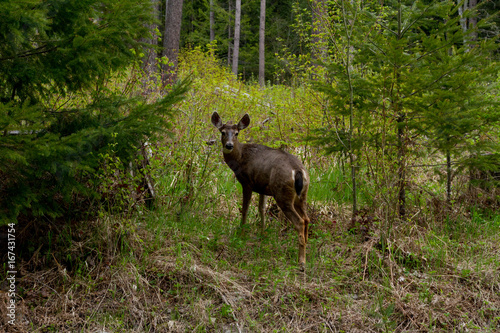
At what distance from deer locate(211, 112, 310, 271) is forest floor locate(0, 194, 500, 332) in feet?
1.35

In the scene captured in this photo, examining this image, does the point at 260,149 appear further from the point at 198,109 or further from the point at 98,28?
the point at 98,28

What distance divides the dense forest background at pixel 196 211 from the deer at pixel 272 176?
39 centimetres

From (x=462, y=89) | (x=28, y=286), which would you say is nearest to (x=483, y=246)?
(x=462, y=89)

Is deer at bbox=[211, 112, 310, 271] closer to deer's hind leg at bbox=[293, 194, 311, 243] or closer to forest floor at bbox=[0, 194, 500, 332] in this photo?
deer's hind leg at bbox=[293, 194, 311, 243]

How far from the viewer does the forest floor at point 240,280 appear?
384 cm

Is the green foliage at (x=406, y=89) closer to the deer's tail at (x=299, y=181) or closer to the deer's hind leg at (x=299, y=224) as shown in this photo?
the deer's tail at (x=299, y=181)

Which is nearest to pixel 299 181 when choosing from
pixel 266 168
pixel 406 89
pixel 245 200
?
pixel 266 168

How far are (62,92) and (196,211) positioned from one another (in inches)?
90.2

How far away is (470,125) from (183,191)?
371 cm

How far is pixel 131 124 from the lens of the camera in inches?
153

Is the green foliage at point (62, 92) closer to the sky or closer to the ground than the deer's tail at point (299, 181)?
closer to the sky

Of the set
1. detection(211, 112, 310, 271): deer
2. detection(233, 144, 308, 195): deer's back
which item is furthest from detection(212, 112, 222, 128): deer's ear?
detection(233, 144, 308, 195): deer's back

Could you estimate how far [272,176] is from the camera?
195 inches

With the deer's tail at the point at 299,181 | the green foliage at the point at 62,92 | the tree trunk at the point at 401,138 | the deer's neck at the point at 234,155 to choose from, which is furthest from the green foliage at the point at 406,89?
the green foliage at the point at 62,92
